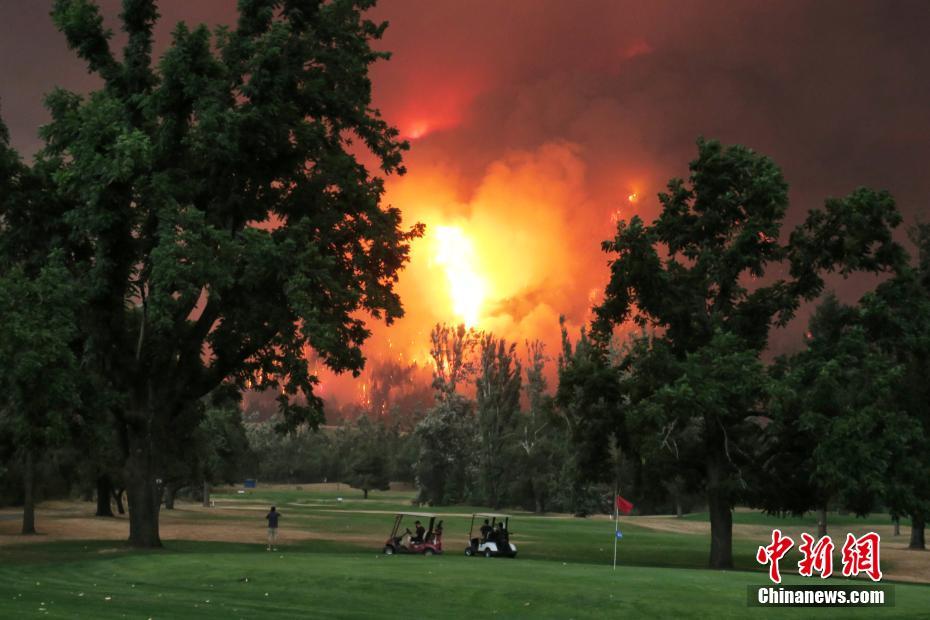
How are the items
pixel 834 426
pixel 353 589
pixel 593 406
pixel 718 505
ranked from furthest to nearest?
1. pixel 593 406
2. pixel 718 505
3. pixel 834 426
4. pixel 353 589

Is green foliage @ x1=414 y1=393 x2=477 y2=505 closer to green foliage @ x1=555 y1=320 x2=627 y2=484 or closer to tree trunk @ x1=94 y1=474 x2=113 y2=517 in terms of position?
tree trunk @ x1=94 y1=474 x2=113 y2=517

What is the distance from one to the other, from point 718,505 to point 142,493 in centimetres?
2820

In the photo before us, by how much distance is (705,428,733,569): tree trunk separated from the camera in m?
48.2

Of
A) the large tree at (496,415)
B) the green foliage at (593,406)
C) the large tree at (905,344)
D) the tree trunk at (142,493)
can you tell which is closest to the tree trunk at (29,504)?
the tree trunk at (142,493)

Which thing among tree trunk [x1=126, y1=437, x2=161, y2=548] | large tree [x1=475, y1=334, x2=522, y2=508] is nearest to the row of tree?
tree trunk [x1=126, y1=437, x2=161, y2=548]

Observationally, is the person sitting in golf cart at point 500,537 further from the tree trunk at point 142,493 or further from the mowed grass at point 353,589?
the tree trunk at point 142,493

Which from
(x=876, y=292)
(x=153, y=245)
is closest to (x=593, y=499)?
(x=876, y=292)

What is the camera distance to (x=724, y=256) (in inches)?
1908

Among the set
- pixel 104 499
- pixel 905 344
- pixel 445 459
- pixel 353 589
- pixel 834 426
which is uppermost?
pixel 905 344

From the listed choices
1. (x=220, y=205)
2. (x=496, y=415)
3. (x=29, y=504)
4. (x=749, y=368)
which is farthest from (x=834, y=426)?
(x=496, y=415)

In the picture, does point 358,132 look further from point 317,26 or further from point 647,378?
point 647,378

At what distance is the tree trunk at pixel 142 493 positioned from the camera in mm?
46438

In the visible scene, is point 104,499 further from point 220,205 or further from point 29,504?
point 220,205

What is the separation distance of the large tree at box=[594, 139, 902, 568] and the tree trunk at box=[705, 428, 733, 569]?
5 cm
